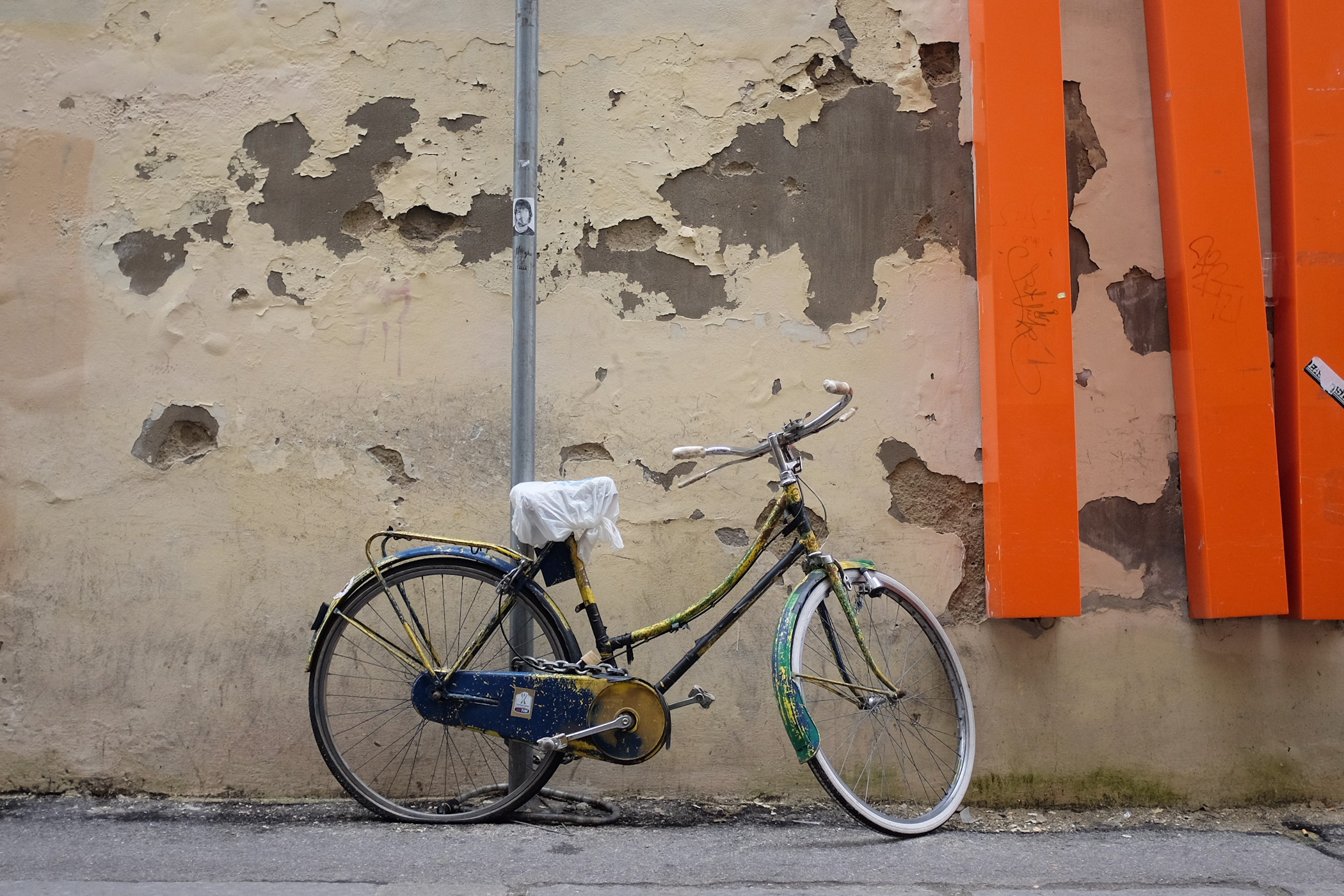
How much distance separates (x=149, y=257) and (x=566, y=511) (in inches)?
68.7

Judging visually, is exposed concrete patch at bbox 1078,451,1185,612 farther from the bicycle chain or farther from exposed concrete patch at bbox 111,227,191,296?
exposed concrete patch at bbox 111,227,191,296

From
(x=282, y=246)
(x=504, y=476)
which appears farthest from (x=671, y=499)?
(x=282, y=246)

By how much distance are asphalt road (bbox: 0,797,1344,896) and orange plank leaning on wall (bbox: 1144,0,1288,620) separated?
0.81 metres

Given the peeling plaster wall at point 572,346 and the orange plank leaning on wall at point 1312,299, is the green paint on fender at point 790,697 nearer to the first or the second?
the peeling plaster wall at point 572,346

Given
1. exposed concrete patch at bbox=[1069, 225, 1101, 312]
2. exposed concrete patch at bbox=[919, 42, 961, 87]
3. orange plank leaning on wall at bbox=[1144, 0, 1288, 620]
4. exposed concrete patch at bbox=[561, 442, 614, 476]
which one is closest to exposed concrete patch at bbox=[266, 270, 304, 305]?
exposed concrete patch at bbox=[561, 442, 614, 476]

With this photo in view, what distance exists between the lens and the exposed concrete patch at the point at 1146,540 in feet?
10.3

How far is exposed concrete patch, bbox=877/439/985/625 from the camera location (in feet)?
10.3

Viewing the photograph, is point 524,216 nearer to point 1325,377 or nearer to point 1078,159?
point 1078,159

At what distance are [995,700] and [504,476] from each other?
179 cm

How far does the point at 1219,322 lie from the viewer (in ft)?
10.1

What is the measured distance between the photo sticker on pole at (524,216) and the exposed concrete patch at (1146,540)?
2.06m

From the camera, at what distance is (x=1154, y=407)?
3.18 meters

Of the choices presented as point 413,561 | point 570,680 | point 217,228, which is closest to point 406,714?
point 413,561

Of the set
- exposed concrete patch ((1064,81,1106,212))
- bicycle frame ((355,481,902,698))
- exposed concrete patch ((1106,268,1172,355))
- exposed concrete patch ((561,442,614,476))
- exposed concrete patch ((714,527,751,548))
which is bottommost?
bicycle frame ((355,481,902,698))
